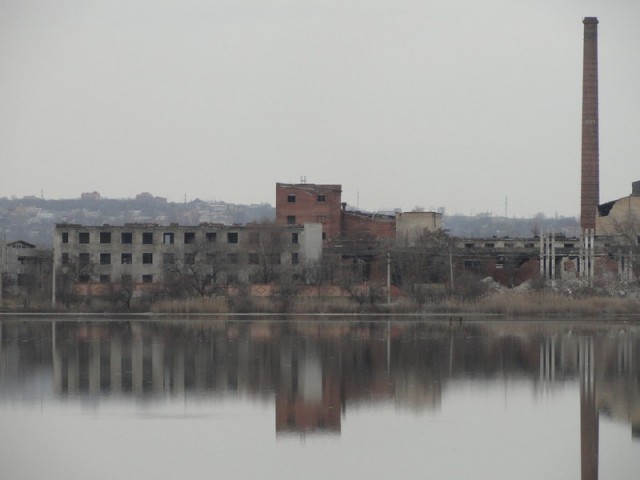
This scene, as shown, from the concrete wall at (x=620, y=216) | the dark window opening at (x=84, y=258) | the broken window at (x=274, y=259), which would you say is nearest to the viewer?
the dark window opening at (x=84, y=258)

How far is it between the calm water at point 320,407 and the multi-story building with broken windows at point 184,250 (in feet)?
90.2

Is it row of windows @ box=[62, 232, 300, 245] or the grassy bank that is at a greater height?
row of windows @ box=[62, 232, 300, 245]

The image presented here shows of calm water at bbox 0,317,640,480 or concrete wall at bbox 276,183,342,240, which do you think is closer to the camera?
calm water at bbox 0,317,640,480

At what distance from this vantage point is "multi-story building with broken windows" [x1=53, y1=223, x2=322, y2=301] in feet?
239

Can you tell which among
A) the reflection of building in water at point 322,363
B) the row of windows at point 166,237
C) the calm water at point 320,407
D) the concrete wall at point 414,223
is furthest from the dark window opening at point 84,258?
the calm water at point 320,407

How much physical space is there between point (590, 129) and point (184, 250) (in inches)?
964

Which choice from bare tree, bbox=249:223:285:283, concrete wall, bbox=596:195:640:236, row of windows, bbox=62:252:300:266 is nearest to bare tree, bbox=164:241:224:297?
row of windows, bbox=62:252:300:266

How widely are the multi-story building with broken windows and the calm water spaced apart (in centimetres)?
2751

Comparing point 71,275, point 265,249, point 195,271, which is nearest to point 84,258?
point 71,275

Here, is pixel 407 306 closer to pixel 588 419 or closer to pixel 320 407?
pixel 320 407

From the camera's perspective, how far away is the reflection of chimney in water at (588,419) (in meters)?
20.6

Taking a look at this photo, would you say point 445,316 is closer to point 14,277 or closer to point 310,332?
point 310,332

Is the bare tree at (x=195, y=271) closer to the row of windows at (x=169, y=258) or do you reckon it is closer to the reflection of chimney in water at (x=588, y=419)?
the row of windows at (x=169, y=258)

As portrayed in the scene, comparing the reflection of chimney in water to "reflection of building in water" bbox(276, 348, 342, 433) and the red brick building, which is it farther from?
the red brick building
